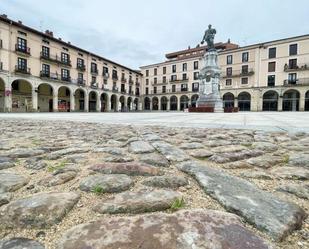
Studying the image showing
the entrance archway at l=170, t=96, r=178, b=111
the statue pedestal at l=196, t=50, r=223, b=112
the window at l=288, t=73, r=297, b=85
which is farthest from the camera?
the entrance archway at l=170, t=96, r=178, b=111

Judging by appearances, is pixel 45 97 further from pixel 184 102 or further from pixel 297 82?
pixel 297 82

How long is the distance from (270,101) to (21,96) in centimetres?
3596

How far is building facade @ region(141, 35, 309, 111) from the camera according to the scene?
3136 cm

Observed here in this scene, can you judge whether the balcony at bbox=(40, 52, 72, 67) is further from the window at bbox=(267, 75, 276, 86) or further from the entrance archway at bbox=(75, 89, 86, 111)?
the window at bbox=(267, 75, 276, 86)

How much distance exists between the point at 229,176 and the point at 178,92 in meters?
42.6

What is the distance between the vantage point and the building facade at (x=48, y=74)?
931 inches

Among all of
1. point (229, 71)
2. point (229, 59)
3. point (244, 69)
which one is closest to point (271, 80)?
point (244, 69)

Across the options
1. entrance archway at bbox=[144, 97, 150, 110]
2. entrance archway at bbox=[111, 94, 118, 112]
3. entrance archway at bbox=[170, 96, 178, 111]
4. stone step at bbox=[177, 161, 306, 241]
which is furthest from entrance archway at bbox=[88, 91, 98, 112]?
stone step at bbox=[177, 161, 306, 241]

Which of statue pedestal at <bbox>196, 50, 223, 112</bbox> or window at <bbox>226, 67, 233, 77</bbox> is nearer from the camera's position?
statue pedestal at <bbox>196, 50, 223, 112</bbox>

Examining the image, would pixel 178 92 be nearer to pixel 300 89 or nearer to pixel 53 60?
pixel 300 89

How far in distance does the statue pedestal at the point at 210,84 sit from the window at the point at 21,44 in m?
20.4

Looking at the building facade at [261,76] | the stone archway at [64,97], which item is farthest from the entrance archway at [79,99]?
the building facade at [261,76]

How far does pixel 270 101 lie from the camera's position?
34.2 m

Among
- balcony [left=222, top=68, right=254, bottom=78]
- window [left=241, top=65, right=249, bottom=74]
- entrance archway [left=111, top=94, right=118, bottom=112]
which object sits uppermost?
window [left=241, top=65, right=249, bottom=74]
